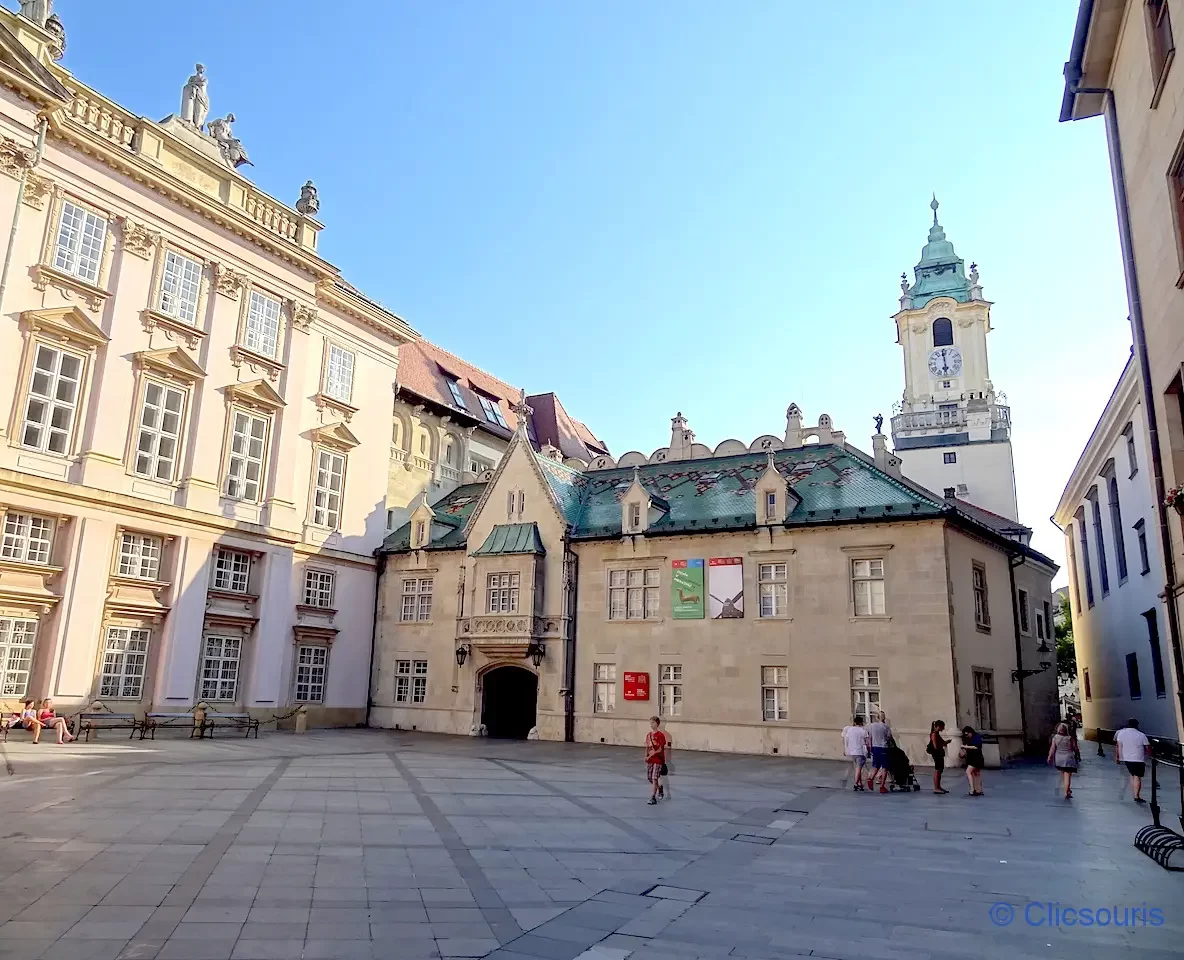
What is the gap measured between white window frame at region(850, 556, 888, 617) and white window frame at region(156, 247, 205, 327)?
26.8 meters

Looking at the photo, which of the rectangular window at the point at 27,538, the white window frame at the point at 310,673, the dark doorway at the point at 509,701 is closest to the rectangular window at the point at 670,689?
the dark doorway at the point at 509,701

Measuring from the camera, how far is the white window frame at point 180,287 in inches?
1255

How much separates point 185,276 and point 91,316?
440 centimetres

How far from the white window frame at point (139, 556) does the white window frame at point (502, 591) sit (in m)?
12.4

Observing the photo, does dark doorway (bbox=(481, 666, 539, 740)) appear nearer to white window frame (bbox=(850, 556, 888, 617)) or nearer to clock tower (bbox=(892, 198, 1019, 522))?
white window frame (bbox=(850, 556, 888, 617))

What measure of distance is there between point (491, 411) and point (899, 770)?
38667 mm

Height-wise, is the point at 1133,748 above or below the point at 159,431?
below

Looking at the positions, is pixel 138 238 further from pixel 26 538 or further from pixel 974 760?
pixel 974 760

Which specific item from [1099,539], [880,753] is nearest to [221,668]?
[880,753]

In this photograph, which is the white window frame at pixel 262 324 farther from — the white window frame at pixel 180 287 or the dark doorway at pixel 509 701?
the dark doorway at pixel 509 701

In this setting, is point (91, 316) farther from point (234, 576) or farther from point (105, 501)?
point (234, 576)

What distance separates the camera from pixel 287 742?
28578 millimetres

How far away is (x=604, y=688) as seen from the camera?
32.6 meters

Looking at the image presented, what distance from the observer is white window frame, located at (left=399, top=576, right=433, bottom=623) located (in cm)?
3778
